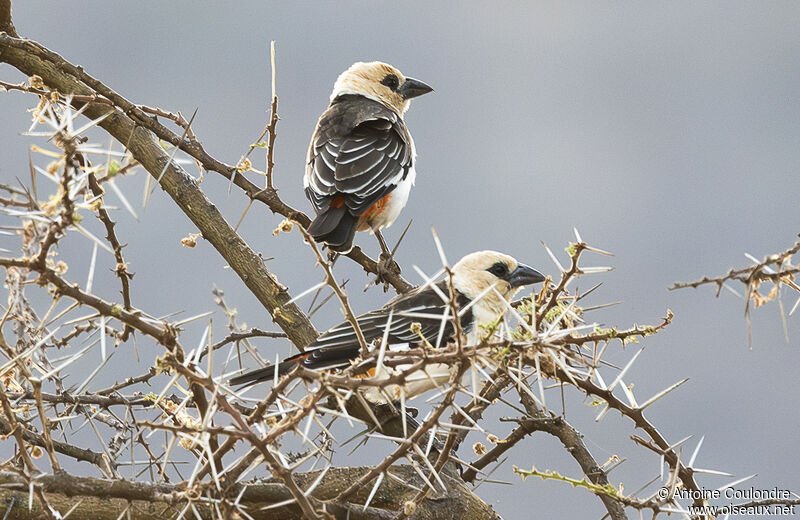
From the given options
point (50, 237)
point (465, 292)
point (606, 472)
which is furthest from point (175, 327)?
point (465, 292)

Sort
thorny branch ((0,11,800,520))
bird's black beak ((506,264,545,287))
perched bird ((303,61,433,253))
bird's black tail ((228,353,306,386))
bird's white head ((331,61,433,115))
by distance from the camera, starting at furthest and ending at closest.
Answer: bird's white head ((331,61,433,115))
perched bird ((303,61,433,253))
bird's black beak ((506,264,545,287))
bird's black tail ((228,353,306,386))
thorny branch ((0,11,800,520))

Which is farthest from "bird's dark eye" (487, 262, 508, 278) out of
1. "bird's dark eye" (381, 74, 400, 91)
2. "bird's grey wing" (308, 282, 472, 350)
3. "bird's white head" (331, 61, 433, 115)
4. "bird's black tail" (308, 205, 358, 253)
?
"bird's dark eye" (381, 74, 400, 91)

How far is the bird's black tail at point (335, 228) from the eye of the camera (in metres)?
3.43

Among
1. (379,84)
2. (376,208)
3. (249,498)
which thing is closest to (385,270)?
(376,208)

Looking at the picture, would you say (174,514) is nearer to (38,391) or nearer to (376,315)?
(38,391)

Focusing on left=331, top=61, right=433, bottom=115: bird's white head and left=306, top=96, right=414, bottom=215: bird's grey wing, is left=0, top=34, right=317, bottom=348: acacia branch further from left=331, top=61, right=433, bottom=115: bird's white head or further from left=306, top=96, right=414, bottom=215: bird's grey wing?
left=331, top=61, right=433, bottom=115: bird's white head

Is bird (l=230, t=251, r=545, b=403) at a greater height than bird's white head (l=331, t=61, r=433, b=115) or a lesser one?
lesser

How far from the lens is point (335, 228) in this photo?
140 inches

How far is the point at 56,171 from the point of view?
1.35 m

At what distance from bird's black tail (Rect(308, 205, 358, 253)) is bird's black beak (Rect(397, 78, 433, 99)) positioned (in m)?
1.83

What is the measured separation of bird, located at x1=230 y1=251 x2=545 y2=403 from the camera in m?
2.57

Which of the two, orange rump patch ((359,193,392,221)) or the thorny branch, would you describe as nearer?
the thorny branch

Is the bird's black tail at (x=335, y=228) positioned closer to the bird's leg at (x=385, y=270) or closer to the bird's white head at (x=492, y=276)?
the bird's leg at (x=385, y=270)

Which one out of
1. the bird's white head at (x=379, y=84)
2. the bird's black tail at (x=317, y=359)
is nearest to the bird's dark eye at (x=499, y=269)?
the bird's black tail at (x=317, y=359)
